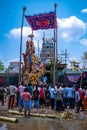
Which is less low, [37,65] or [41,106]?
[37,65]

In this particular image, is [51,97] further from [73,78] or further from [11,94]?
[73,78]

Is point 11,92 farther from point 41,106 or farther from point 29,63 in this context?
point 29,63

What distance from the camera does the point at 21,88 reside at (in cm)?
2122

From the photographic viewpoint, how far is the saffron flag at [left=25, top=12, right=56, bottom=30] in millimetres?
29938

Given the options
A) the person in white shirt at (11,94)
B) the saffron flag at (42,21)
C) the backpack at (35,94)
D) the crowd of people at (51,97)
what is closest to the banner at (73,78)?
the saffron flag at (42,21)

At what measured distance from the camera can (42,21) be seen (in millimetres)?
30594

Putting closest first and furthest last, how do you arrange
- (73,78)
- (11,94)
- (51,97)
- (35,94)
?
(35,94), (11,94), (51,97), (73,78)

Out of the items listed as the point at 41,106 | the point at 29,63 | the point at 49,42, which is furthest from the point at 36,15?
the point at 49,42

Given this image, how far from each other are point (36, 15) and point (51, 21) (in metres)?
1.78

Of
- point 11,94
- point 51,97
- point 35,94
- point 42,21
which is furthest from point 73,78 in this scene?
point 11,94

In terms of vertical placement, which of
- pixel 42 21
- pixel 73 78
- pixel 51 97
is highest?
pixel 42 21

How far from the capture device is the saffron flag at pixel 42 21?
2994 cm

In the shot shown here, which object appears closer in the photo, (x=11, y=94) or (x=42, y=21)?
(x=11, y=94)

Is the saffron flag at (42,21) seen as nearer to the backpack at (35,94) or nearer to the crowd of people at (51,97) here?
the crowd of people at (51,97)
